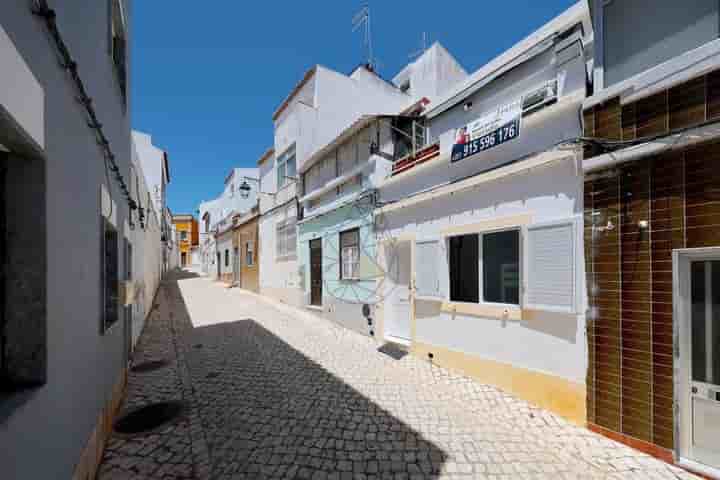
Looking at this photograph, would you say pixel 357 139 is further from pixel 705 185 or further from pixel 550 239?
pixel 705 185

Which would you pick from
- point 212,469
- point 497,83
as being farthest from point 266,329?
point 497,83

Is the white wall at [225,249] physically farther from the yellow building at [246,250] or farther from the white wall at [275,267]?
the white wall at [275,267]

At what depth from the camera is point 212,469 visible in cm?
310

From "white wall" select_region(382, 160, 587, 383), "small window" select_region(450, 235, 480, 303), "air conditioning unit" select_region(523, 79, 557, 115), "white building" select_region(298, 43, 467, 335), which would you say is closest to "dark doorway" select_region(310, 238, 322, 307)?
"white building" select_region(298, 43, 467, 335)

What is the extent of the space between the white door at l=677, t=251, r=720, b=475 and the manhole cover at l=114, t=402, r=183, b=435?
5.92m

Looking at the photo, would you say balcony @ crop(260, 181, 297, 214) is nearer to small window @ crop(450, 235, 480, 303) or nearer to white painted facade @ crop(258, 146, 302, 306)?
white painted facade @ crop(258, 146, 302, 306)

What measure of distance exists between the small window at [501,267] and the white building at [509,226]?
2 centimetres

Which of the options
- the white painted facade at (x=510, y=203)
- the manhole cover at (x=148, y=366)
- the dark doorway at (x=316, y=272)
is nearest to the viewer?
the white painted facade at (x=510, y=203)

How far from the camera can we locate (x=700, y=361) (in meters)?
3.23

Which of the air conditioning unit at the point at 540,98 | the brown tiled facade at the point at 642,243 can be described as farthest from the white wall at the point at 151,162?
the brown tiled facade at the point at 642,243

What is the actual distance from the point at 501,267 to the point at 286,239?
10023 mm

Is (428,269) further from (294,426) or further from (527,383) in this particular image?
(294,426)

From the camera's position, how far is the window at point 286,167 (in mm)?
13242

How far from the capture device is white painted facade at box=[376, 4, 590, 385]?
166 inches
